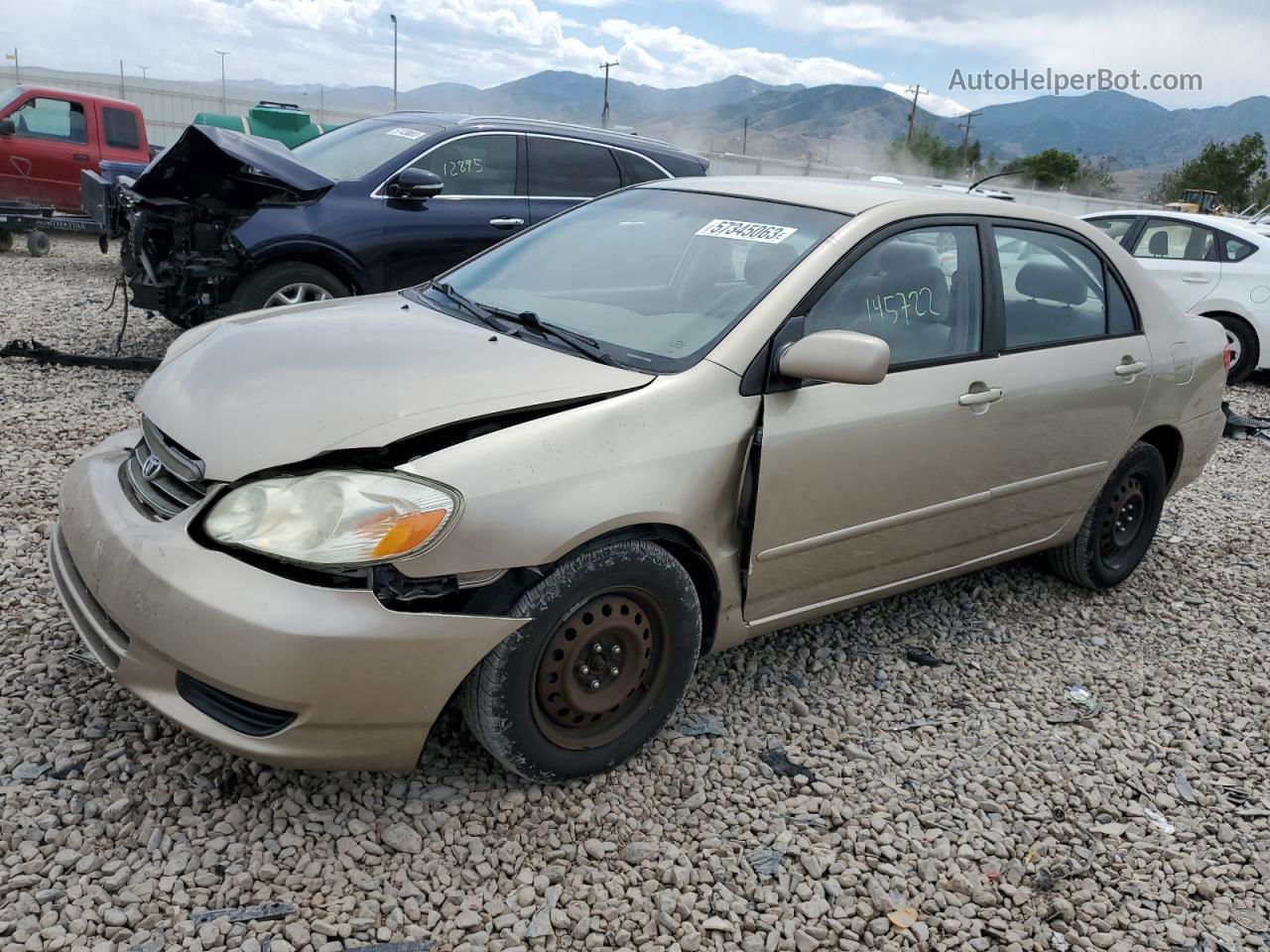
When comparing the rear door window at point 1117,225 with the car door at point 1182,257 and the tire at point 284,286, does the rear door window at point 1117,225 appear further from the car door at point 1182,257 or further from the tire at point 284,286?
the tire at point 284,286

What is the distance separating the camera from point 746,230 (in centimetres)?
336

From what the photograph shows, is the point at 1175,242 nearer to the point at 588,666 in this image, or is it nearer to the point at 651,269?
the point at 651,269

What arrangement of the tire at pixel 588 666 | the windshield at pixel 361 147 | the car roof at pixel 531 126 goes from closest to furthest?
the tire at pixel 588 666
the windshield at pixel 361 147
the car roof at pixel 531 126

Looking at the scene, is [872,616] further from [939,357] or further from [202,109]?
[202,109]

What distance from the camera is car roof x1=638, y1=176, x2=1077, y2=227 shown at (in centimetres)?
341

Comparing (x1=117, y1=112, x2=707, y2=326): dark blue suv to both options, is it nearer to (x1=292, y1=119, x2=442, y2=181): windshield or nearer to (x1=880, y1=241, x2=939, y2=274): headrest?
(x1=292, y1=119, x2=442, y2=181): windshield

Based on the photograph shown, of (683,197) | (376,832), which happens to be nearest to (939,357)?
(683,197)

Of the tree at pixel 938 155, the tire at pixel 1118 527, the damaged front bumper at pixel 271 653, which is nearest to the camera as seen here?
the damaged front bumper at pixel 271 653

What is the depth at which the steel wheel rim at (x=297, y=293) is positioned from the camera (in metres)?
6.32

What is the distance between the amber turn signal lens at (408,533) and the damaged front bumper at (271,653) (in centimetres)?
11

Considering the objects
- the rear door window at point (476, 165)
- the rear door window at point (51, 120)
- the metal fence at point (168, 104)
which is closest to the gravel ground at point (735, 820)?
the rear door window at point (476, 165)

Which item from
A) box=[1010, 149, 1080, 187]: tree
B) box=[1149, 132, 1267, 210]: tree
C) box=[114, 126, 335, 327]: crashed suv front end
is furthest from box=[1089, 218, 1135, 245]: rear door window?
box=[1010, 149, 1080, 187]: tree

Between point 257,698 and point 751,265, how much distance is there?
1902 millimetres

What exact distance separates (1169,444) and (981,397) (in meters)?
1.64
